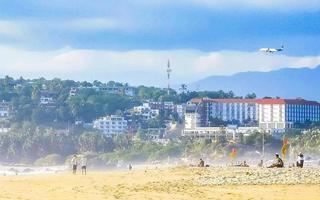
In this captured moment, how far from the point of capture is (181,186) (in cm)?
3120

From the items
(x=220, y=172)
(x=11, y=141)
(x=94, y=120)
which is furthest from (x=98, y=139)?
(x=220, y=172)

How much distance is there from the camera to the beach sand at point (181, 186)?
2747 centimetres

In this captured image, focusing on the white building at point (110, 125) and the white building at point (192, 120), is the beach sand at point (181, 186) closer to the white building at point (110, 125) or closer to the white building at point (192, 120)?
the white building at point (110, 125)

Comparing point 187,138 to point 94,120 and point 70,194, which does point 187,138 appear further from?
point 70,194

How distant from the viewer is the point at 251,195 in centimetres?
2820

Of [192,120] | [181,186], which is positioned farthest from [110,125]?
[181,186]

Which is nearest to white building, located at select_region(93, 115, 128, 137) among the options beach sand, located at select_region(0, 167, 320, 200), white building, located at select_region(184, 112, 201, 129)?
white building, located at select_region(184, 112, 201, 129)

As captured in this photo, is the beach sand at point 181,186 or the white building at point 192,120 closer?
the beach sand at point 181,186

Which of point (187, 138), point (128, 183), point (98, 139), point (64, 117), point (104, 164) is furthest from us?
point (64, 117)

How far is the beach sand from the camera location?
90.1 ft

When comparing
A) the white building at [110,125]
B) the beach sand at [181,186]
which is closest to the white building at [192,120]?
the white building at [110,125]

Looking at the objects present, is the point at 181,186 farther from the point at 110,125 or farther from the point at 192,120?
the point at 110,125

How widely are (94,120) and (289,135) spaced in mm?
55307

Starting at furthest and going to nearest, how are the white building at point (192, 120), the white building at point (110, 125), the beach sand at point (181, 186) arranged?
the white building at point (192, 120) < the white building at point (110, 125) < the beach sand at point (181, 186)
